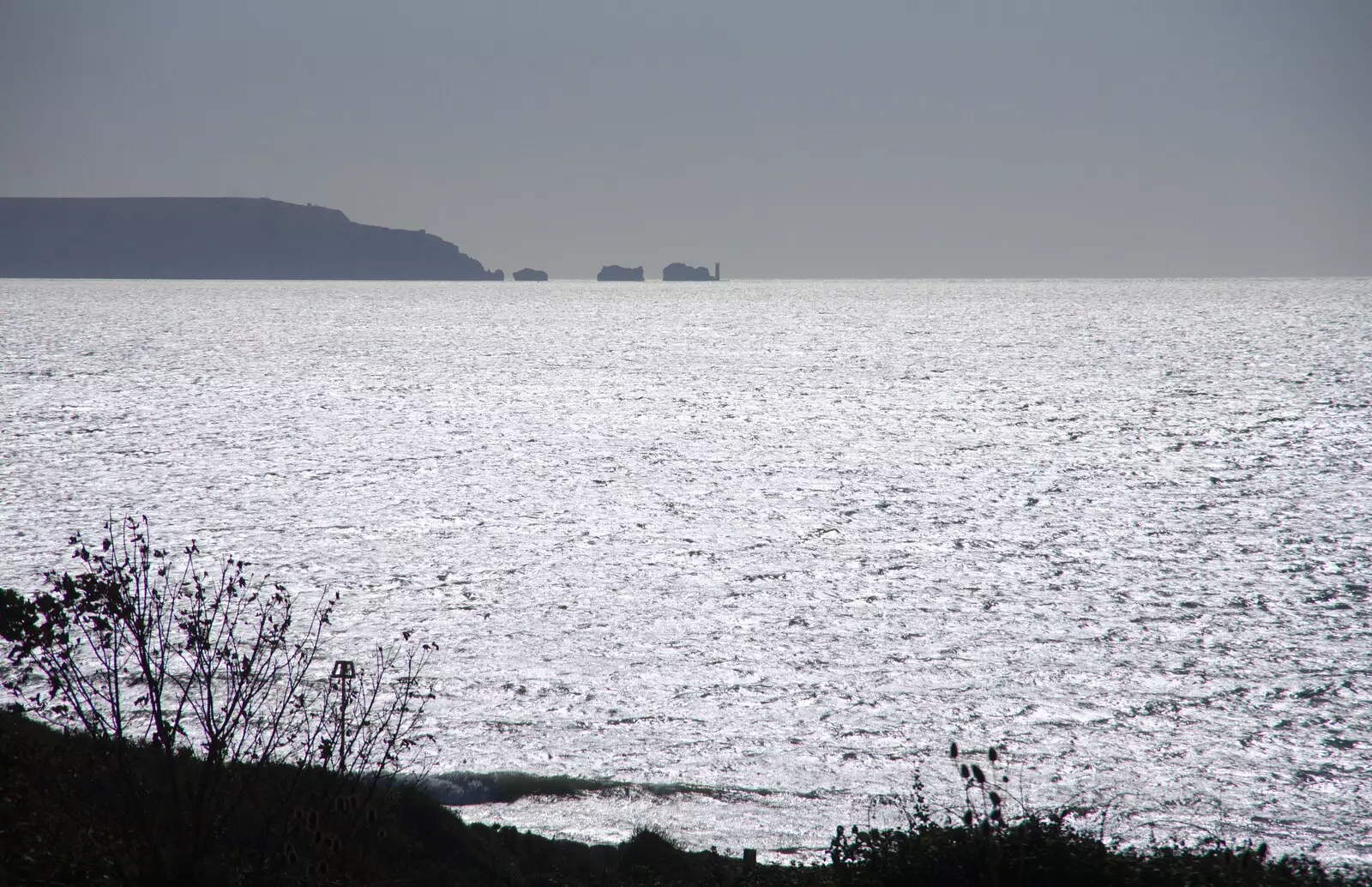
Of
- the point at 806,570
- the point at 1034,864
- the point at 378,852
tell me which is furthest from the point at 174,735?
the point at 806,570

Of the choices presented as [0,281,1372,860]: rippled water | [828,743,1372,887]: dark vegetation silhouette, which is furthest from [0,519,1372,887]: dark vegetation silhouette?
[0,281,1372,860]: rippled water

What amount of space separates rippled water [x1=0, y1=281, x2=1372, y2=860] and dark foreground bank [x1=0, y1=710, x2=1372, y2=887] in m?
2.80

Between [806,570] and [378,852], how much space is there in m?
18.8

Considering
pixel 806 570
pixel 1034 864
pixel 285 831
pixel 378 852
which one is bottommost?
pixel 806 570

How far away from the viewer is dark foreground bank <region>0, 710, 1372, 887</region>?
7.91 m

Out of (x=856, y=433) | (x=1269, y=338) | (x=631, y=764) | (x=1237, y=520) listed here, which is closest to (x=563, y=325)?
(x=1269, y=338)

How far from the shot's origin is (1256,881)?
26.2 ft

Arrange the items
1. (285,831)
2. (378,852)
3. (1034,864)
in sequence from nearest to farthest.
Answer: (285,831) → (1034,864) → (378,852)

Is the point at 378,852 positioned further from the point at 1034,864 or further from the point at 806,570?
the point at 806,570

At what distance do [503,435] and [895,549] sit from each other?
29.0 metres

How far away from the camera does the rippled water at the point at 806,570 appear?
16.1 meters

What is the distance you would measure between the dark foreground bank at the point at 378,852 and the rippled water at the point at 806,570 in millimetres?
2803

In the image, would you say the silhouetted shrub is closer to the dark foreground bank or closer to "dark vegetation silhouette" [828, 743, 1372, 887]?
the dark foreground bank

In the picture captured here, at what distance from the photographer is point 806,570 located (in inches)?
1121
